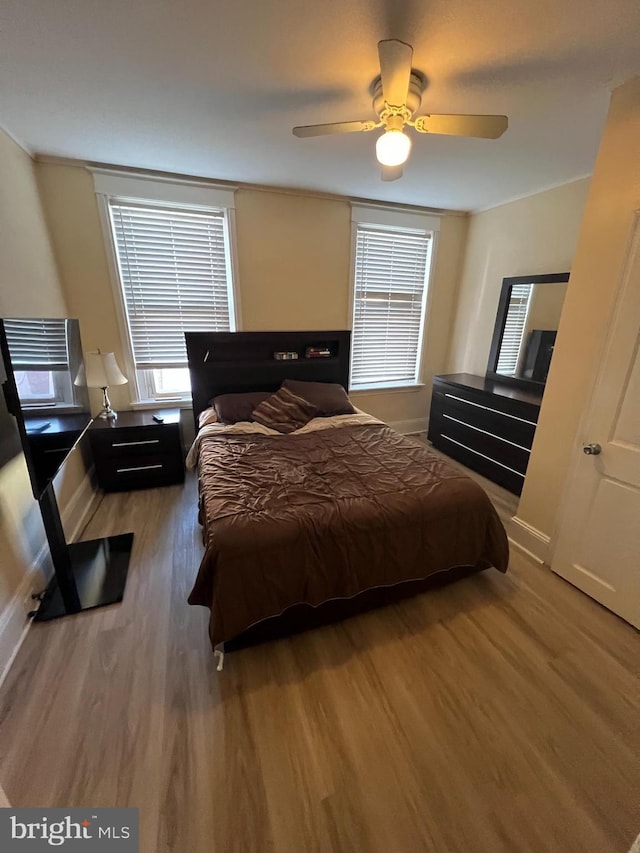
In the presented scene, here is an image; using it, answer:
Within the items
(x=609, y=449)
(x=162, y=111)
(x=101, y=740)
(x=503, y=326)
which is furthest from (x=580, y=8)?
(x=101, y=740)

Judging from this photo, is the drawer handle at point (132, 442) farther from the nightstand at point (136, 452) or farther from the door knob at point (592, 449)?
the door knob at point (592, 449)

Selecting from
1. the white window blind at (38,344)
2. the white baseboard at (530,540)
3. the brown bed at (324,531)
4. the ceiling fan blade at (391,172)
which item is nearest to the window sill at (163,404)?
the brown bed at (324,531)

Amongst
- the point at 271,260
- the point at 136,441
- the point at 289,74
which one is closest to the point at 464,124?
the point at 289,74

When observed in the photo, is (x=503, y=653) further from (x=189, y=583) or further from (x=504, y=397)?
(x=504, y=397)

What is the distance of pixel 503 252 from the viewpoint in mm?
3398

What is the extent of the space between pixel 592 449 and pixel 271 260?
9.73ft

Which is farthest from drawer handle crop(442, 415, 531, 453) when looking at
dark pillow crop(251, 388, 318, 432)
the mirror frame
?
dark pillow crop(251, 388, 318, 432)

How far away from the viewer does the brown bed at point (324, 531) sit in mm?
1442

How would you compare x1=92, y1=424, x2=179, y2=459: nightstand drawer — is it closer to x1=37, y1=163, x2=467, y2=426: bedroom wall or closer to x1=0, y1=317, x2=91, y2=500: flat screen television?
x1=37, y1=163, x2=467, y2=426: bedroom wall

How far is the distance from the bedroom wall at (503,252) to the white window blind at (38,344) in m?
3.72

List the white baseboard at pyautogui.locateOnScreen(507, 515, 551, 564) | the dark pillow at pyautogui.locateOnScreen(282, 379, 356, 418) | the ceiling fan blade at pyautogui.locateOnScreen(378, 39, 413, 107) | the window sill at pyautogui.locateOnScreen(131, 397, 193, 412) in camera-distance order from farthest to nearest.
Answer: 1. the window sill at pyautogui.locateOnScreen(131, 397, 193, 412)
2. the dark pillow at pyautogui.locateOnScreen(282, 379, 356, 418)
3. the white baseboard at pyautogui.locateOnScreen(507, 515, 551, 564)
4. the ceiling fan blade at pyautogui.locateOnScreen(378, 39, 413, 107)

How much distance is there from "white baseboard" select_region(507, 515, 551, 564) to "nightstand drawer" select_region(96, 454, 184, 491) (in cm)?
269

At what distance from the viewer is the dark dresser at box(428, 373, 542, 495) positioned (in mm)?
2816

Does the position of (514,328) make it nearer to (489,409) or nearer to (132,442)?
(489,409)
